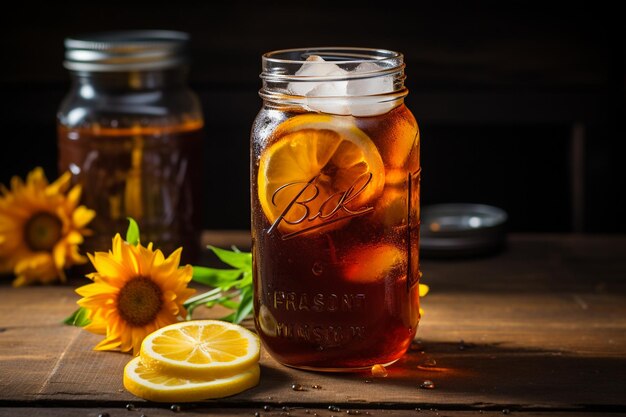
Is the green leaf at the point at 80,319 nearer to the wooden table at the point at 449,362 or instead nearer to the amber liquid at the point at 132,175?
the wooden table at the point at 449,362

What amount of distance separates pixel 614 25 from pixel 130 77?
0.98m

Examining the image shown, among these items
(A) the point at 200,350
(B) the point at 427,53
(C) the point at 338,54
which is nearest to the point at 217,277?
(A) the point at 200,350

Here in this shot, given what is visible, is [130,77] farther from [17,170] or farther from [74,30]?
[17,170]

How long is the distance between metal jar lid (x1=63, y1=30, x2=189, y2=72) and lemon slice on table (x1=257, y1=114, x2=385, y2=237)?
0.57 m

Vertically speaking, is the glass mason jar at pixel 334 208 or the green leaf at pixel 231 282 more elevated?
the glass mason jar at pixel 334 208

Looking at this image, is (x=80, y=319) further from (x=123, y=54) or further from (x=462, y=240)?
(x=462, y=240)

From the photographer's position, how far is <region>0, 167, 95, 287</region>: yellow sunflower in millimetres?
1589

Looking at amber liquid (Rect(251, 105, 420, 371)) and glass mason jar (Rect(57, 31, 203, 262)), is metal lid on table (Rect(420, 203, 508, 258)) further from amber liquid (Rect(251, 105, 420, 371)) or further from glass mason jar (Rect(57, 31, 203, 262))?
amber liquid (Rect(251, 105, 420, 371))

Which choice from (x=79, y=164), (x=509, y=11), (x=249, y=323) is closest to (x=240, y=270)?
(x=249, y=323)

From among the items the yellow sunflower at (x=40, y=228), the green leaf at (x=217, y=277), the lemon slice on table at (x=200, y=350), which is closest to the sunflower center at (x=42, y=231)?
the yellow sunflower at (x=40, y=228)

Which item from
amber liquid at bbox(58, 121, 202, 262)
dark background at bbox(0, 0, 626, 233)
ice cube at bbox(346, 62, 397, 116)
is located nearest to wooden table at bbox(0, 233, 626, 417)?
amber liquid at bbox(58, 121, 202, 262)

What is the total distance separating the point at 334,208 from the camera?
1.11 m

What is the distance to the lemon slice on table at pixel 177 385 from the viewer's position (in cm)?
109

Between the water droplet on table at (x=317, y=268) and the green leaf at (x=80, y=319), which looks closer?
the water droplet on table at (x=317, y=268)
